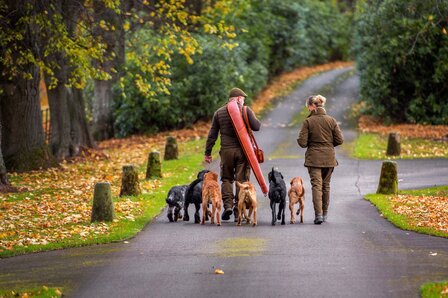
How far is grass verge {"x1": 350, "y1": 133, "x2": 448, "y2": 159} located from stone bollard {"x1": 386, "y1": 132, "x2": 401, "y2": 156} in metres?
0.17

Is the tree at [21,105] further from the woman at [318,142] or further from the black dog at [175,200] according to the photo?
the woman at [318,142]

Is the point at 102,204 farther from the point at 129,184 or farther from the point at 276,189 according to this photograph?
the point at 129,184

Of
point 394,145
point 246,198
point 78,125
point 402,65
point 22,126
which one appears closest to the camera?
point 246,198

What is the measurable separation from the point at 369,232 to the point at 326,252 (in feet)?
6.83

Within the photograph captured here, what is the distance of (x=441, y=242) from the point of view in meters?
13.2

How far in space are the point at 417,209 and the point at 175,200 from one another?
4335 millimetres

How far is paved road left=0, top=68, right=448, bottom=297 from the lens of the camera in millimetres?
10312

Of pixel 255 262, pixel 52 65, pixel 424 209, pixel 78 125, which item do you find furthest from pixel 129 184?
pixel 78 125

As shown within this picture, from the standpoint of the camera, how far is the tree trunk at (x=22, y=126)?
24.1 m

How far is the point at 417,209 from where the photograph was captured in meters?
16.5

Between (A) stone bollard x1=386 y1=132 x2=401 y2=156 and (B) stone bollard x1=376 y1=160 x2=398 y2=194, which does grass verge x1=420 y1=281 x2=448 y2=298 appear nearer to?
(B) stone bollard x1=376 y1=160 x2=398 y2=194

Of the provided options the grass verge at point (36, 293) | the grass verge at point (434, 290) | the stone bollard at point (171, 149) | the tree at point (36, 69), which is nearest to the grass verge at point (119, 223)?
the grass verge at point (36, 293)

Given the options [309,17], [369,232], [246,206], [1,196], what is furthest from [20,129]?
[309,17]

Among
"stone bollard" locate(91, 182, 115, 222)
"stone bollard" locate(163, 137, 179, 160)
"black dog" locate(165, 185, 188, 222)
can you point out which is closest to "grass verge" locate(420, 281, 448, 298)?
"black dog" locate(165, 185, 188, 222)
